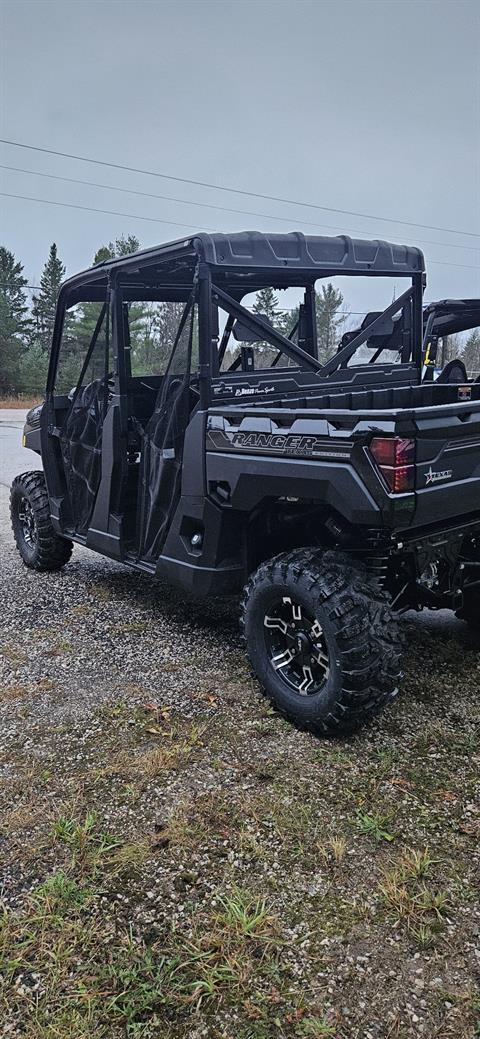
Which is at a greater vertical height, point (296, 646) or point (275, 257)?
point (275, 257)

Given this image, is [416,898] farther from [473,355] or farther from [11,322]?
[11,322]

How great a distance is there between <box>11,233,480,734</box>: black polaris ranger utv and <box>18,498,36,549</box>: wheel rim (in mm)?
415

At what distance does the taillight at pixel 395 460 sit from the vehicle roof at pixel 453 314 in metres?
6.35

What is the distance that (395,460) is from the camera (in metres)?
2.90

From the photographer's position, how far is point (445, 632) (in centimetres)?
468

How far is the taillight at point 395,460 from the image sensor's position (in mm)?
2906

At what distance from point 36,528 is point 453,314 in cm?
556

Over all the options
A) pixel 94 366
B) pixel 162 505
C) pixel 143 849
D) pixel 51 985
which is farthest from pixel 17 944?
pixel 94 366

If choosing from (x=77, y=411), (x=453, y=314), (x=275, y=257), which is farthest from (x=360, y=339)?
(x=453, y=314)

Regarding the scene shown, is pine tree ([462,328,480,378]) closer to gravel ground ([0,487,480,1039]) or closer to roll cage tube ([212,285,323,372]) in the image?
roll cage tube ([212,285,323,372])

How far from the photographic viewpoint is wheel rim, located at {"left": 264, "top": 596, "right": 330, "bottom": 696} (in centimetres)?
335

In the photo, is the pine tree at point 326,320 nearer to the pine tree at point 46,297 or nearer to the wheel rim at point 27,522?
the wheel rim at point 27,522

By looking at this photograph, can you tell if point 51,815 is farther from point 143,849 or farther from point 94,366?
point 94,366

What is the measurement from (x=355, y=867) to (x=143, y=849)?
2.38 feet
